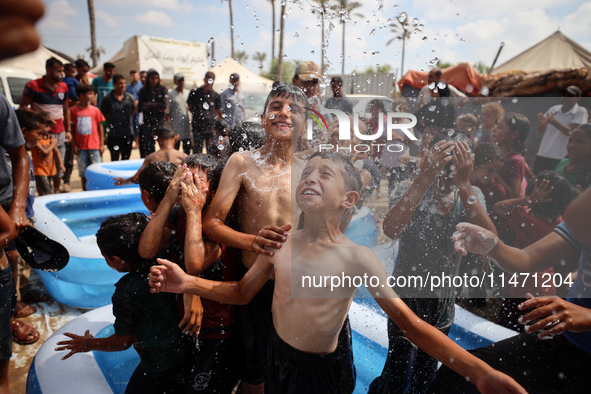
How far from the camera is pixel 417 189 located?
1.87 metres

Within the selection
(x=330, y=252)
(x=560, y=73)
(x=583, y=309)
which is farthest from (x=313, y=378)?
(x=560, y=73)

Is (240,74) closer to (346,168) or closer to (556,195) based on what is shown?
(556,195)

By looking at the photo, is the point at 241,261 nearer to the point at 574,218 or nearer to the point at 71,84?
the point at 574,218

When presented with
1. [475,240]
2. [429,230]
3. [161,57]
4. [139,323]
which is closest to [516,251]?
[475,240]

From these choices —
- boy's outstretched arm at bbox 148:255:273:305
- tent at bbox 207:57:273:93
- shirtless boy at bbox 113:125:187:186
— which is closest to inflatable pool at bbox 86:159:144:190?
shirtless boy at bbox 113:125:187:186

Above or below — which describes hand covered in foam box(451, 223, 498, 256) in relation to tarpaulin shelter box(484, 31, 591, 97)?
below

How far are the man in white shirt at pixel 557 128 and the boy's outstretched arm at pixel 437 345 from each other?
3.14m

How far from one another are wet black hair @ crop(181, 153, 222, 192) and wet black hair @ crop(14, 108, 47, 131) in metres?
2.86

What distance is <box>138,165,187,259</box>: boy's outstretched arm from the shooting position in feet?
6.37

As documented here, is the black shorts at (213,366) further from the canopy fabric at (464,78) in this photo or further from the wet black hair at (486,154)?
the canopy fabric at (464,78)

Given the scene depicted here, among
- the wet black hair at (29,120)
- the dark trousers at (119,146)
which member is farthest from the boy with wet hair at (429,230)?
the dark trousers at (119,146)

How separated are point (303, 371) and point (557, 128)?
4.22 meters

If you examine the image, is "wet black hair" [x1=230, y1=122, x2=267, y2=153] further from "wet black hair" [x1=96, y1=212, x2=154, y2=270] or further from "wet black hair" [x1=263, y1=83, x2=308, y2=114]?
"wet black hair" [x1=96, y1=212, x2=154, y2=270]

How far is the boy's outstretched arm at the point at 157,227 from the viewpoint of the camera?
1.94 meters
